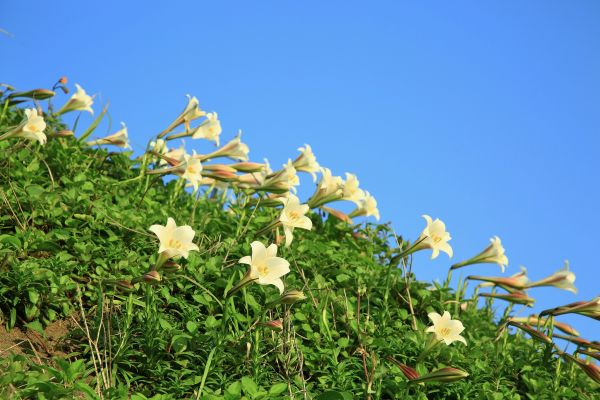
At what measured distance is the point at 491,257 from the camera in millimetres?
4980

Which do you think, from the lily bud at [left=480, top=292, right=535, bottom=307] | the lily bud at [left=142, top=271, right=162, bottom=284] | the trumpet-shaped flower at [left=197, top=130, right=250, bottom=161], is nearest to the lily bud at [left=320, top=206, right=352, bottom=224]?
the trumpet-shaped flower at [left=197, top=130, right=250, bottom=161]

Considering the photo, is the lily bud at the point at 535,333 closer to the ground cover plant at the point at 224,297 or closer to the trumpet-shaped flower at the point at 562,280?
the ground cover plant at the point at 224,297

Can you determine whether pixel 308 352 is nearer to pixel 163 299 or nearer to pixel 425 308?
pixel 163 299

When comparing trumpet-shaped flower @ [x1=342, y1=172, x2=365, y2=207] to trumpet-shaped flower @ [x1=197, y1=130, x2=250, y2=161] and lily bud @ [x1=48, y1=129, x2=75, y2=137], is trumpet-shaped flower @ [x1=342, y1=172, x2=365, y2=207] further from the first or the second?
lily bud @ [x1=48, y1=129, x2=75, y2=137]

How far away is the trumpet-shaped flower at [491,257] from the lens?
16.2 feet

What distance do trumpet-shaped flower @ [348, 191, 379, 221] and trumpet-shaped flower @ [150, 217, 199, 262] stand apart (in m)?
2.45

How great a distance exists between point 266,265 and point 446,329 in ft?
3.59

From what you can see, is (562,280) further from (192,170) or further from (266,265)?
(192,170)

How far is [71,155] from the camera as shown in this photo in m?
5.52

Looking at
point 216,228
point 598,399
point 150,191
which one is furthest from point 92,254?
point 598,399

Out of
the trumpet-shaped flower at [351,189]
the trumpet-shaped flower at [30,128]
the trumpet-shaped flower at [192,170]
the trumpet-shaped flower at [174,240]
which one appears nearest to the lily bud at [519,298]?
the trumpet-shaped flower at [351,189]

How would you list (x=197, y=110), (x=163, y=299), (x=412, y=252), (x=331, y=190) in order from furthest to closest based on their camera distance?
(x=197, y=110)
(x=331, y=190)
(x=412, y=252)
(x=163, y=299)

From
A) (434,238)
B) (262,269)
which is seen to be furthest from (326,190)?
(262,269)

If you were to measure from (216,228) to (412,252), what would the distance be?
1.47 meters
